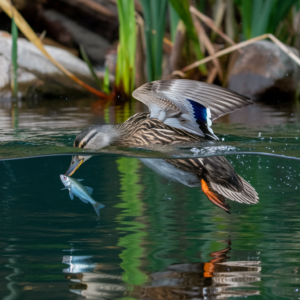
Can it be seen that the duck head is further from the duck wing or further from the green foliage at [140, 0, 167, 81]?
the green foliage at [140, 0, 167, 81]

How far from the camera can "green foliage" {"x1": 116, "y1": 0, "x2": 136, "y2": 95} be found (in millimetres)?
7777

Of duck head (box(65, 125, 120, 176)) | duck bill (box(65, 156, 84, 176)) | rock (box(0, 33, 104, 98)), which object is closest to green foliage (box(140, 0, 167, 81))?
rock (box(0, 33, 104, 98))

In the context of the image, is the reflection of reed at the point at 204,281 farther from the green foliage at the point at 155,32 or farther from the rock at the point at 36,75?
the rock at the point at 36,75

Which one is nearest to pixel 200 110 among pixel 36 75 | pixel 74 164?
pixel 74 164

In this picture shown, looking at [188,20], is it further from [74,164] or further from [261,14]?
[74,164]

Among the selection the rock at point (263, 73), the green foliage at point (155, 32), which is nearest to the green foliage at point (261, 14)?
the rock at point (263, 73)

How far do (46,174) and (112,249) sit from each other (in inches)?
132

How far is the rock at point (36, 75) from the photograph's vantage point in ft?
31.3

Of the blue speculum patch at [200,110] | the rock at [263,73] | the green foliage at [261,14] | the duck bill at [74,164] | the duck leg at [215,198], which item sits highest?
the green foliage at [261,14]

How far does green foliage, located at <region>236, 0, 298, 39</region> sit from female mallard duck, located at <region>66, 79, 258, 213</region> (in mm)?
4748

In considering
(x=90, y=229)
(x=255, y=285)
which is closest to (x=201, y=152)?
(x=90, y=229)

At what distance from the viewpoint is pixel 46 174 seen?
604 cm

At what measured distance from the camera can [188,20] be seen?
7770 mm

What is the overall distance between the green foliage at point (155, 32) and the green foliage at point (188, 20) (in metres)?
0.32
